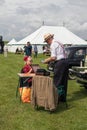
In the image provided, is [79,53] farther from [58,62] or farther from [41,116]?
[41,116]

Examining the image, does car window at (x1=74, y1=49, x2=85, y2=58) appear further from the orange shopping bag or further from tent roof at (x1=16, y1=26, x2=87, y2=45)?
tent roof at (x1=16, y1=26, x2=87, y2=45)

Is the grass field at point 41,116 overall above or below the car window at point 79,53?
below

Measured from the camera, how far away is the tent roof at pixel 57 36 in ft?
142

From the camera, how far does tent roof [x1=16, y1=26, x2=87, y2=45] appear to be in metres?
43.3

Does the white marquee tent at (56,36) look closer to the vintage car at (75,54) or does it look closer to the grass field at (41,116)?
the vintage car at (75,54)

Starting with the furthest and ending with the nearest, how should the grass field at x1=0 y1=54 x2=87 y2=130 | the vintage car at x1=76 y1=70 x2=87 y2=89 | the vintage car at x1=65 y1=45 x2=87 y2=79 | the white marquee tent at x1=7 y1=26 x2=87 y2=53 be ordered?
the white marquee tent at x1=7 y1=26 x2=87 y2=53, the vintage car at x1=65 y1=45 x2=87 y2=79, the vintage car at x1=76 y1=70 x2=87 y2=89, the grass field at x1=0 y1=54 x2=87 y2=130

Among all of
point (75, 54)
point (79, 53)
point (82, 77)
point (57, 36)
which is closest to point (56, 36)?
point (57, 36)

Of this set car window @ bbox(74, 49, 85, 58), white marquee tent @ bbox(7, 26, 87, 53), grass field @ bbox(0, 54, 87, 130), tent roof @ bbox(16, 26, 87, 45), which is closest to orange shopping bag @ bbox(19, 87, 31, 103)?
grass field @ bbox(0, 54, 87, 130)

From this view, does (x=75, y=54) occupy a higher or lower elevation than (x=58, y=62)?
lower

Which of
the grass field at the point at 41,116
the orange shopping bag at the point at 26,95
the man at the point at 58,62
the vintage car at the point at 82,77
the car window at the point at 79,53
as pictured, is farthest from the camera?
the car window at the point at 79,53

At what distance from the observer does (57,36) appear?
43.8 m

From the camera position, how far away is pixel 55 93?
29.3 feet

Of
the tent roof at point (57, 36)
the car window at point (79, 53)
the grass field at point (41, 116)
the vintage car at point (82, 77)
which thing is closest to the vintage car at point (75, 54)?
the car window at point (79, 53)

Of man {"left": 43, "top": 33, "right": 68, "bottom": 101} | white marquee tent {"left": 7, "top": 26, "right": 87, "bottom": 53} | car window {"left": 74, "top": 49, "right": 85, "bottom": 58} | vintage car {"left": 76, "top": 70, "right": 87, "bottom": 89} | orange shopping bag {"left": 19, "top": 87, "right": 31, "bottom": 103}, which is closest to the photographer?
man {"left": 43, "top": 33, "right": 68, "bottom": 101}
